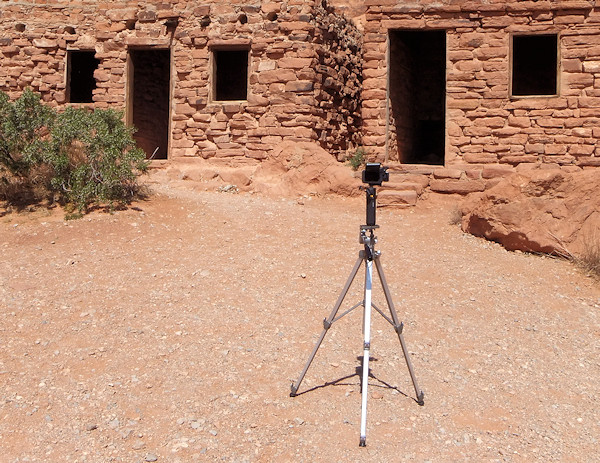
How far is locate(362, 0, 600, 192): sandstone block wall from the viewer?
984 centimetres

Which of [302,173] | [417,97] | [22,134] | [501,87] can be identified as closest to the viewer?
[22,134]

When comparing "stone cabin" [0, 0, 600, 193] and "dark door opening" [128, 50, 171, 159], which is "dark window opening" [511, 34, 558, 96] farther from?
"dark door opening" [128, 50, 171, 159]

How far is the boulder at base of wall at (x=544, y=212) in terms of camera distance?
7.38m

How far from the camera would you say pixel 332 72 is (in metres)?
10.4

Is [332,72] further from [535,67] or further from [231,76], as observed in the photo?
A: [535,67]

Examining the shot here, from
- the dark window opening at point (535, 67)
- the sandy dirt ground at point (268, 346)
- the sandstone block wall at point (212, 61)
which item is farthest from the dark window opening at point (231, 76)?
the sandy dirt ground at point (268, 346)

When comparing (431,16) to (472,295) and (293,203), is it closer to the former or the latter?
(293,203)

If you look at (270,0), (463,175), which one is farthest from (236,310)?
(270,0)

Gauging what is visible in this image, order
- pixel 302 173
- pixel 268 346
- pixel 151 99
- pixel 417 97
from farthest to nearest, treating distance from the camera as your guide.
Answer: pixel 417 97
pixel 151 99
pixel 302 173
pixel 268 346

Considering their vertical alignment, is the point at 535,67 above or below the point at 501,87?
above

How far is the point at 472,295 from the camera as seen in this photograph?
6.20 metres

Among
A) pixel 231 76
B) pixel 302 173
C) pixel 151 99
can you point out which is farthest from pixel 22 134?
pixel 231 76

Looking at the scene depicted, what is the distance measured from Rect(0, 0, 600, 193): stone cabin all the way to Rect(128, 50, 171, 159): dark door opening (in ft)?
5.79

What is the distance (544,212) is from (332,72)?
14.5ft
